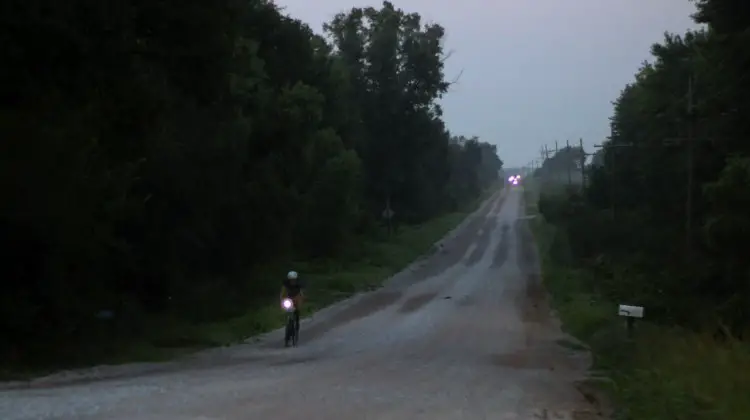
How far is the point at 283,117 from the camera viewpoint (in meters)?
39.6

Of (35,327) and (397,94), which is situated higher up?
(397,94)

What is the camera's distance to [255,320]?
3105 centimetres

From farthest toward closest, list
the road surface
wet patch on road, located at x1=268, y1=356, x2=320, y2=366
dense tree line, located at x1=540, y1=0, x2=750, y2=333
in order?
dense tree line, located at x1=540, y1=0, x2=750, y2=333, wet patch on road, located at x1=268, y1=356, x2=320, y2=366, the road surface

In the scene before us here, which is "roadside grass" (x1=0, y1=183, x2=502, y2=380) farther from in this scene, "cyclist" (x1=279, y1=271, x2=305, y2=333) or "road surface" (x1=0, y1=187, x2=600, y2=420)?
"cyclist" (x1=279, y1=271, x2=305, y2=333)

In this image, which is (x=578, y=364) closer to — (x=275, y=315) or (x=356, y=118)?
(x=275, y=315)

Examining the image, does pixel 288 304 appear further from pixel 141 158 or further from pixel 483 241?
pixel 483 241

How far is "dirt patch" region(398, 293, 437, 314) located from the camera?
39.6 m

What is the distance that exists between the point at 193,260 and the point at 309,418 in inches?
885

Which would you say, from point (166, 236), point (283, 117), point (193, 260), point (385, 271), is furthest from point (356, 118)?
point (166, 236)

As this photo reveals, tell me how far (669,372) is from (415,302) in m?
27.2

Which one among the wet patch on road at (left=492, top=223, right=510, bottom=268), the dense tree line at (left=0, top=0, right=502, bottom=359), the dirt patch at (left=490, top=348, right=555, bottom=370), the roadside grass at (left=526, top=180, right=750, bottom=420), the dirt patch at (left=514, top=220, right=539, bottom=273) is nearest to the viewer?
the roadside grass at (left=526, top=180, right=750, bottom=420)

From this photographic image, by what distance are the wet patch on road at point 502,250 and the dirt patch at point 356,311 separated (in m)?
20.4

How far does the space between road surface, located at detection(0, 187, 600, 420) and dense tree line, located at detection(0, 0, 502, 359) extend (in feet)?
8.84

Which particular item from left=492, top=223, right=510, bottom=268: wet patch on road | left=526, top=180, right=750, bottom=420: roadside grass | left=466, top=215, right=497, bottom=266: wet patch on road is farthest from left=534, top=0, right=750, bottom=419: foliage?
left=466, top=215, right=497, bottom=266: wet patch on road
